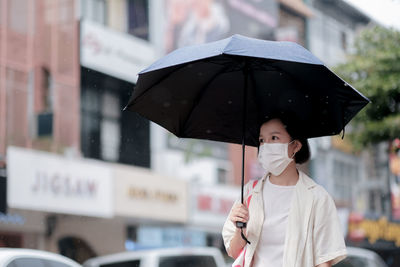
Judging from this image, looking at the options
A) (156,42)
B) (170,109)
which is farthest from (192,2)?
(170,109)

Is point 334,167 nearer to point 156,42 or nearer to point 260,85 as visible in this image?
point 156,42

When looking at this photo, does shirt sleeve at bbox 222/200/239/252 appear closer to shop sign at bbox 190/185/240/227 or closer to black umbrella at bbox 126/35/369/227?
black umbrella at bbox 126/35/369/227

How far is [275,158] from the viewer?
357 cm

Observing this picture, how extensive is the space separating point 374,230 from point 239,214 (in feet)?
61.5

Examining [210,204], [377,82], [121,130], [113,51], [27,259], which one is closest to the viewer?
[27,259]

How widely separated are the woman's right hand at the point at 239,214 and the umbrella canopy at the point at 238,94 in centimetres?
55

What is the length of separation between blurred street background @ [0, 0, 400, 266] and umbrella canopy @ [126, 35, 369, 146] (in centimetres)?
711

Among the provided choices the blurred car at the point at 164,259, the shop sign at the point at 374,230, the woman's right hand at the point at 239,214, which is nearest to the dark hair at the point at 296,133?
the woman's right hand at the point at 239,214

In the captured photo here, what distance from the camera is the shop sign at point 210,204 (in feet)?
60.4

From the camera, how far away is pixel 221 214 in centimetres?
1927

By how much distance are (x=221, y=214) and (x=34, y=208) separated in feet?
22.4

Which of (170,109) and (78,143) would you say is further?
(78,143)

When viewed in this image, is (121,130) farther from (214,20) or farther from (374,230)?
(374,230)

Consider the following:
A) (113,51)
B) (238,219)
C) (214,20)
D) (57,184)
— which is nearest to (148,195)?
(57,184)
